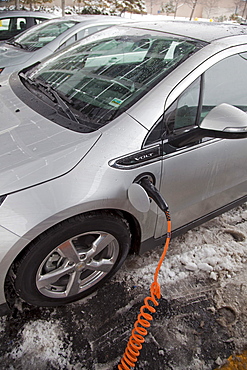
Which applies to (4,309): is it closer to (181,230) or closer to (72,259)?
(72,259)

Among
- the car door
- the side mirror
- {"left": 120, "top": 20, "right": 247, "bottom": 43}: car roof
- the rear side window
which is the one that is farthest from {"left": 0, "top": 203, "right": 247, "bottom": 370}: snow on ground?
the rear side window

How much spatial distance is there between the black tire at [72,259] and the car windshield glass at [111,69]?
63 cm

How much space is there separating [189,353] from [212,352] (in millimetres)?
146

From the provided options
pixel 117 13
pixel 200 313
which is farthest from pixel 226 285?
pixel 117 13

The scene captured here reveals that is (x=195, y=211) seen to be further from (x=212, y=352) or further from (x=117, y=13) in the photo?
(x=117, y=13)

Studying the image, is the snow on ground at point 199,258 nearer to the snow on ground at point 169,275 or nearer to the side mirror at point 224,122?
the snow on ground at point 169,275

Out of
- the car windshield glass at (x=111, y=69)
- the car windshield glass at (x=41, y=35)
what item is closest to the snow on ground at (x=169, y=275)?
the car windshield glass at (x=111, y=69)

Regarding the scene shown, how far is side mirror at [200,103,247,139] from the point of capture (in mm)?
1722

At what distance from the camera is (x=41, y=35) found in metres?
5.60

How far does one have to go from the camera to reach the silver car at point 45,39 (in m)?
Answer: 4.96

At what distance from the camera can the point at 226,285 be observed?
2.16 meters

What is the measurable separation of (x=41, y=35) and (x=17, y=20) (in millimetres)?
2470

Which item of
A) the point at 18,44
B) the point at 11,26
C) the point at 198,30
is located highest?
the point at 198,30

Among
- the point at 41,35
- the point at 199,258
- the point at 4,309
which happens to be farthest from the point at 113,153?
the point at 41,35
